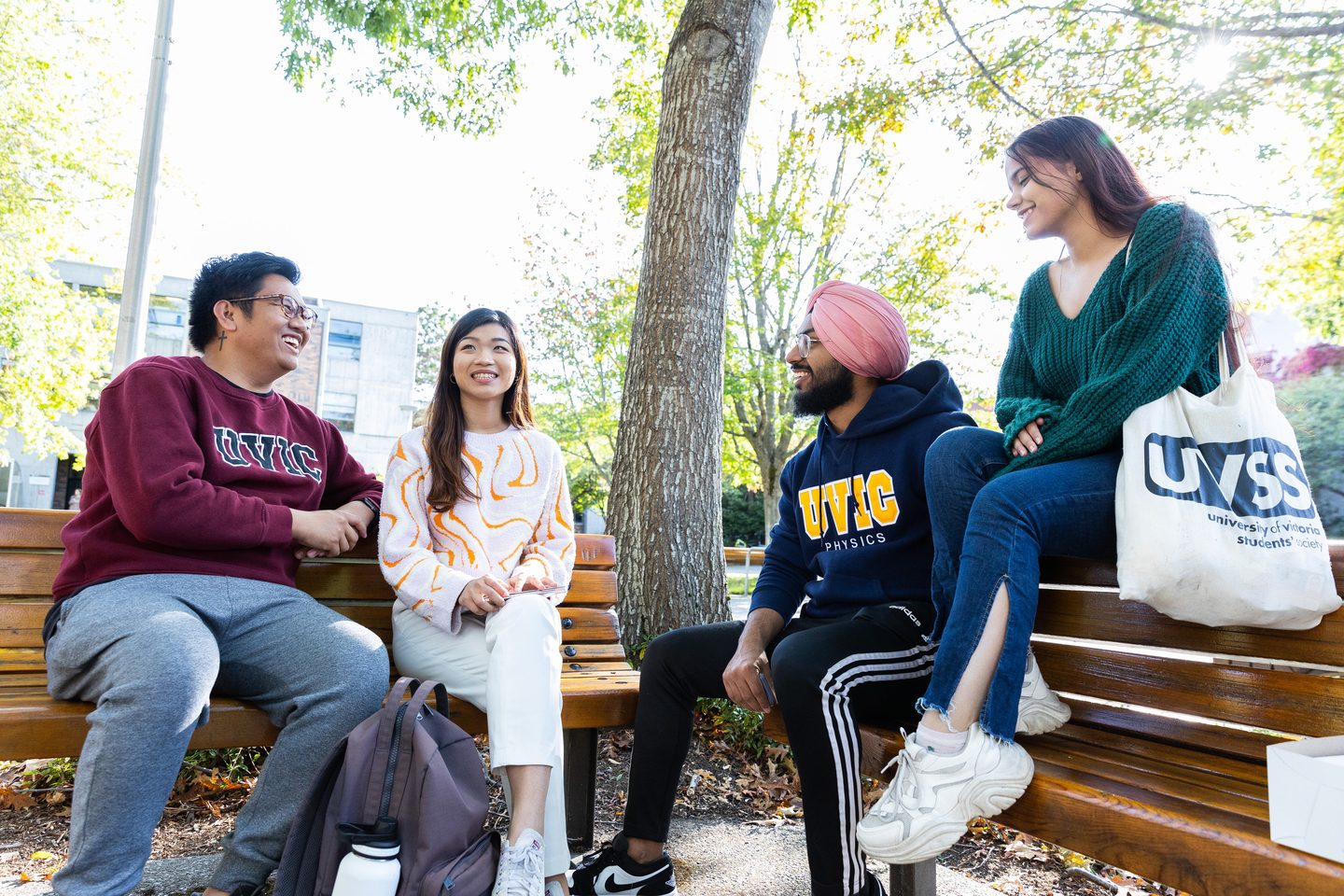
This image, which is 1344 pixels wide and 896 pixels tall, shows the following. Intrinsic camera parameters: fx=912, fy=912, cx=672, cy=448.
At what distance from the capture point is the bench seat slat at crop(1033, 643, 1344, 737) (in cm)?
188

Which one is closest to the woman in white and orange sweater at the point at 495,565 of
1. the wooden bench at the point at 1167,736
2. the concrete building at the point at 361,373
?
the wooden bench at the point at 1167,736

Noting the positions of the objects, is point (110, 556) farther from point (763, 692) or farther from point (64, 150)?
point (64, 150)

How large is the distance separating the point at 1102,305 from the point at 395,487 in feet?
7.21

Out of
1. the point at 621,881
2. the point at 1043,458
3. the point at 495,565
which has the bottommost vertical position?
the point at 621,881

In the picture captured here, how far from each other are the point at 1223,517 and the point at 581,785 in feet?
7.68

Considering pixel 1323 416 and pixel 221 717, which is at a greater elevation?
pixel 1323 416

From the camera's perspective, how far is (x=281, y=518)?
2857 mm

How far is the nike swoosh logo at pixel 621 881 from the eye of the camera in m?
2.70

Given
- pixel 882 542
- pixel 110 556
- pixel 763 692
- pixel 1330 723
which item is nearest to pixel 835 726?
pixel 763 692

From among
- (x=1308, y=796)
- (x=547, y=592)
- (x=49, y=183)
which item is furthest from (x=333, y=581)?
(x=49, y=183)

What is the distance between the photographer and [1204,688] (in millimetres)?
2078

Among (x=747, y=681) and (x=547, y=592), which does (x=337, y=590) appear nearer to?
(x=547, y=592)

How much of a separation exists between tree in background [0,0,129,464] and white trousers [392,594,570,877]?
527 inches

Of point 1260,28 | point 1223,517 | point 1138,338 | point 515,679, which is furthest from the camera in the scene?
point 1260,28
